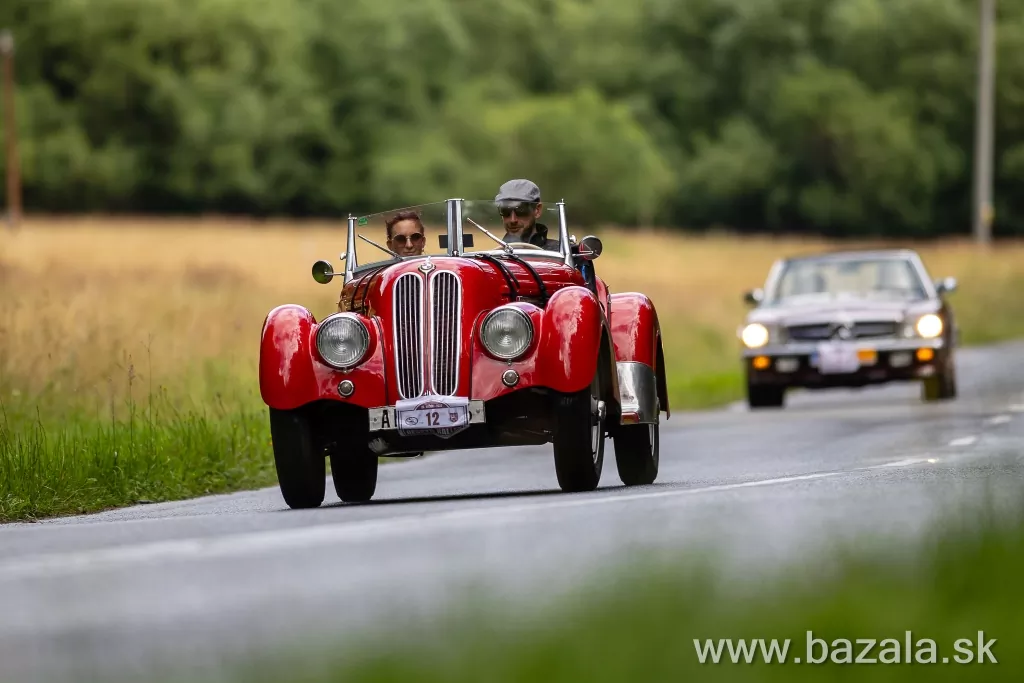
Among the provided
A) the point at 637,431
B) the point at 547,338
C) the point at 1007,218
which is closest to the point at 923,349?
the point at 637,431

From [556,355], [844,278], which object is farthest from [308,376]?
[844,278]

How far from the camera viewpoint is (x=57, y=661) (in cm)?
616

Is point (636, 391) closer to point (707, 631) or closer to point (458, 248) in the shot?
point (458, 248)

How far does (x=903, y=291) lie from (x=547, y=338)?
12.2 metres

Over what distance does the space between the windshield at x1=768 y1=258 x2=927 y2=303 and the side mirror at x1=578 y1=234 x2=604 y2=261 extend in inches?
402

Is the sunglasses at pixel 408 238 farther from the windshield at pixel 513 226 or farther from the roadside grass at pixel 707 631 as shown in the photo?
the roadside grass at pixel 707 631

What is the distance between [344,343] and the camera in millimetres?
11625

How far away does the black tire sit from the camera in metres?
13.0

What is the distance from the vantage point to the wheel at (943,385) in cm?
2195

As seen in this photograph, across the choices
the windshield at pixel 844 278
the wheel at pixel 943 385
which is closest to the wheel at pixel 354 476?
the wheel at pixel 943 385

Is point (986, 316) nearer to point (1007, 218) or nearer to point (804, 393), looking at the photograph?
point (804, 393)

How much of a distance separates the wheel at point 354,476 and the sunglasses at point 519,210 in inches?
64.7

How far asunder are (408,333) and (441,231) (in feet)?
4.64
